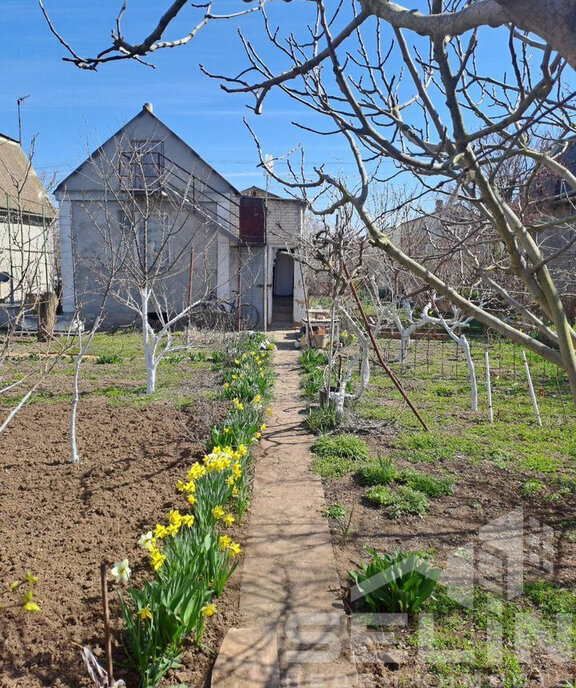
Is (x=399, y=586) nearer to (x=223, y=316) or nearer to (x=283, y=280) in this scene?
(x=223, y=316)

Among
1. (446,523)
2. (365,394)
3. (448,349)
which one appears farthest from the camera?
(448,349)

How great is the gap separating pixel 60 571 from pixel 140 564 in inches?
17.0

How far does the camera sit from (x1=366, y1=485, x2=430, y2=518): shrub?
4.18 meters

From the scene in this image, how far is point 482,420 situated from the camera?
22.5ft

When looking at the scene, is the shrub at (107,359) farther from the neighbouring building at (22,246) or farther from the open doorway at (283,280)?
the open doorway at (283,280)

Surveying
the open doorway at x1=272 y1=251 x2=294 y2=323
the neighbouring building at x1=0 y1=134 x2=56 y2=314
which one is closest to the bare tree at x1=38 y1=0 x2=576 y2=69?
the neighbouring building at x1=0 y1=134 x2=56 y2=314

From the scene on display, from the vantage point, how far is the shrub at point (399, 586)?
2883 mm

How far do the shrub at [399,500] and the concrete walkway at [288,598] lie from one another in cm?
45

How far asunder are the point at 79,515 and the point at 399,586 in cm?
221

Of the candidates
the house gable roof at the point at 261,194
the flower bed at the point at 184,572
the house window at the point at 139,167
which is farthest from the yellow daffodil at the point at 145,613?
the house gable roof at the point at 261,194

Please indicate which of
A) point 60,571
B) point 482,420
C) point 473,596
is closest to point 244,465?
point 60,571

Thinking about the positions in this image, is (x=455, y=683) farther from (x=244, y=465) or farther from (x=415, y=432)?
(x=415, y=432)

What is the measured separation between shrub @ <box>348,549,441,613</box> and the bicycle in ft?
28.0

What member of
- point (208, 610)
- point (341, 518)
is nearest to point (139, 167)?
point (341, 518)
